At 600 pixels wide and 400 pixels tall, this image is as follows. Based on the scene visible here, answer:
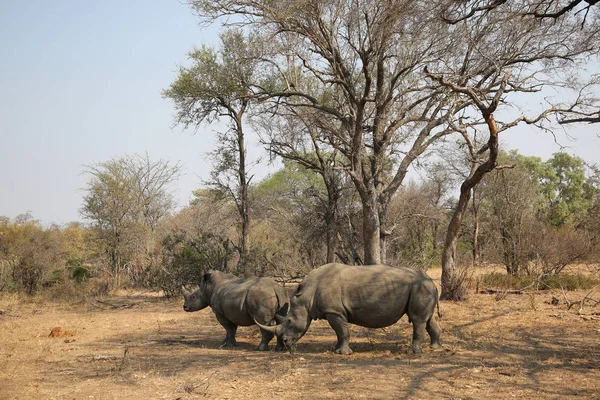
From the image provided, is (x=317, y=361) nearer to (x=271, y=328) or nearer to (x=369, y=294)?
(x=271, y=328)

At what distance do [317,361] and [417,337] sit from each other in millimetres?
1759

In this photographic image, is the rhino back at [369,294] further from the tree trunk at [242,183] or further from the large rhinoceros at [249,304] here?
the tree trunk at [242,183]

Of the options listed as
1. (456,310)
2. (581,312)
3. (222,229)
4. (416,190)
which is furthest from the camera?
(416,190)

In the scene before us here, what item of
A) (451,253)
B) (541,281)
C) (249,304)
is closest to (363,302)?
(249,304)

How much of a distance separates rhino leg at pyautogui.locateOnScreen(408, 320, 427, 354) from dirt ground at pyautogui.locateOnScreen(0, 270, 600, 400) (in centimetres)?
21

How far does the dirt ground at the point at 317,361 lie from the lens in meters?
7.40

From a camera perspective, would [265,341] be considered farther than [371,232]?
No

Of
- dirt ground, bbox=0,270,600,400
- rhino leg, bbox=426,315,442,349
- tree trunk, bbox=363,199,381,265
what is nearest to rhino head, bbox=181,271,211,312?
dirt ground, bbox=0,270,600,400

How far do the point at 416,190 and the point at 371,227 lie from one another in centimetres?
2045

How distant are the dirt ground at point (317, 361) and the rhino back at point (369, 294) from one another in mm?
653

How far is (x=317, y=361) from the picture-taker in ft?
30.4

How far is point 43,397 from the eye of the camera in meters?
7.47

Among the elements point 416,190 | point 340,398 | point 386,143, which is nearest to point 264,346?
point 340,398

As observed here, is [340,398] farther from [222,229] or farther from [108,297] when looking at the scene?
[222,229]
